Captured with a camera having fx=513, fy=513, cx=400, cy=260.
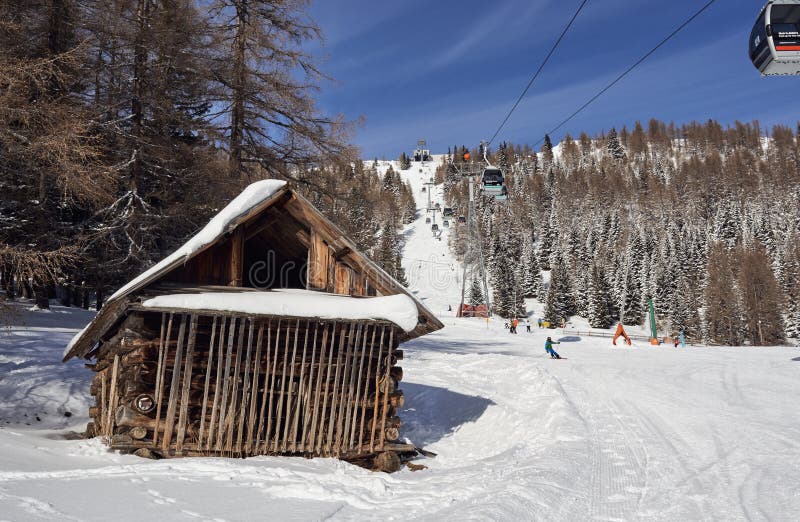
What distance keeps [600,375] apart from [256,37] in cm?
1707

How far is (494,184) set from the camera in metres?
29.3

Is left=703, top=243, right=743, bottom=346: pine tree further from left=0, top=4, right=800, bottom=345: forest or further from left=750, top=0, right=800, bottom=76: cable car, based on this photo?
left=750, top=0, right=800, bottom=76: cable car

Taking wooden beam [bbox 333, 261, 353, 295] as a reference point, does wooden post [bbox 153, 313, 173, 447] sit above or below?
below

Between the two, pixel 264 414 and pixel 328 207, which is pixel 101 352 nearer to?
pixel 264 414

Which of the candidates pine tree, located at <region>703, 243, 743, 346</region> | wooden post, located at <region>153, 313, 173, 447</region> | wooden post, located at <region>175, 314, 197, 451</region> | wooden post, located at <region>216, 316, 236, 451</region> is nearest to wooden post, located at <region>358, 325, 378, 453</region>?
wooden post, located at <region>216, 316, 236, 451</region>

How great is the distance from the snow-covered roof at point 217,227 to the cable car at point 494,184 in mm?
20509

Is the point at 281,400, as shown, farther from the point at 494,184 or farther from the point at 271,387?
the point at 494,184

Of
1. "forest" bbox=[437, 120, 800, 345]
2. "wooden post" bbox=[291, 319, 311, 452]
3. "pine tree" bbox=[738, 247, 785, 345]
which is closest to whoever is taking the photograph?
"wooden post" bbox=[291, 319, 311, 452]

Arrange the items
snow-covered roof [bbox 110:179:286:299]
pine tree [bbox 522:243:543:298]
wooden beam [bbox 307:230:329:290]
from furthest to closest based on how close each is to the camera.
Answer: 1. pine tree [bbox 522:243:543:298]
2. wooden beam [bbox 307:230:329:290]
3. snow-covered roof [bbox 110:179:286:299]

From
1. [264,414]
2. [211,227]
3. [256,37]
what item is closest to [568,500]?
[264,414]

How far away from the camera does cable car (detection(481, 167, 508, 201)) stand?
29.0m

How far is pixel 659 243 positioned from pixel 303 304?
4280 inches

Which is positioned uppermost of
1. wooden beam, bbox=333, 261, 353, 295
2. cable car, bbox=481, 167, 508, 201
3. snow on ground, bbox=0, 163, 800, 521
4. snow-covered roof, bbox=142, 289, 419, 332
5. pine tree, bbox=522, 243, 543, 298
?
cable car, bbox=481, 167, 508, 201

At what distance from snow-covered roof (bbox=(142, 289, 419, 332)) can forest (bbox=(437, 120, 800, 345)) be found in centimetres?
2939
